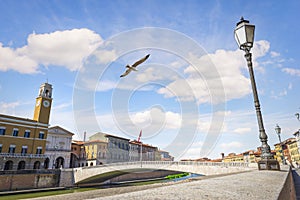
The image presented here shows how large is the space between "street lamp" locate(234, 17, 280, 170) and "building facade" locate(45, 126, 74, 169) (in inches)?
1515

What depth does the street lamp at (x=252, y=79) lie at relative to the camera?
5.45 meters

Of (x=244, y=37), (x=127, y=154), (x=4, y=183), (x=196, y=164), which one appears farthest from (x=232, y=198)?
(x=127, y=154)

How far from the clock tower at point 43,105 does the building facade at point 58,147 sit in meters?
4.90

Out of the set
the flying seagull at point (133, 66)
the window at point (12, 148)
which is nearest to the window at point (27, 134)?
the window at point (12, 148)

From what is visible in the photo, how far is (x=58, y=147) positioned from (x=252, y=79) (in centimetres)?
3953

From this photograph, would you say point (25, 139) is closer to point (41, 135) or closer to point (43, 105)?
point (41, 135)

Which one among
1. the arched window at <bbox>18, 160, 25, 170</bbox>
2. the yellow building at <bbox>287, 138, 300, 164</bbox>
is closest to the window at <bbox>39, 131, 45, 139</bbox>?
the arched window at <bbox>18, 160, 25, 170</bbox>

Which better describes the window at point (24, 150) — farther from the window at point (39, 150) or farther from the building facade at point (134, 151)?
the building facade at point (134, 151)

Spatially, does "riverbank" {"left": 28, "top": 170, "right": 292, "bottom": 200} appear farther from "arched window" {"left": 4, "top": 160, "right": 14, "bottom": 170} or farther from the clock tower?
the clock tower

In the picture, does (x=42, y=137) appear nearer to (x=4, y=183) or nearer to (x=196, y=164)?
(x=4, y=183)

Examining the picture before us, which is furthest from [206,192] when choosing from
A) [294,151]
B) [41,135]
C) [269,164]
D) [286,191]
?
[294,151]

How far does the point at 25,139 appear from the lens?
31.4 metres

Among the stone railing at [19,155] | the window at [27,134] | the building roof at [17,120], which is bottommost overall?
the stone railing at [19,155]

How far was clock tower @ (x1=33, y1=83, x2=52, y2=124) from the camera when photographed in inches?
1357
